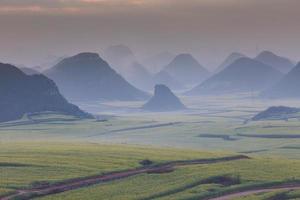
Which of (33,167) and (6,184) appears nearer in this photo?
(6,184)

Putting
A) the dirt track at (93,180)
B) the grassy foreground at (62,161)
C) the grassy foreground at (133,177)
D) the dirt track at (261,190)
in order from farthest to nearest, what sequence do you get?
the grassy foreground at (62,161)
the grassy foreground at (133,177)
the dirt track at (261,190)
the dirt track at (93,180)

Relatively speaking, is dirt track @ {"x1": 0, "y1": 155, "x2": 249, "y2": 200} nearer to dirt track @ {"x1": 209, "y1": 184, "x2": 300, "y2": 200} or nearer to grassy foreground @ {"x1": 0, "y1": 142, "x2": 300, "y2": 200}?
grassy foreground @ {"x1": 0, "y1": 142, "x2": 300, "y2": 200}

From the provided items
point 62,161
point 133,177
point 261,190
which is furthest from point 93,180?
point 261,190

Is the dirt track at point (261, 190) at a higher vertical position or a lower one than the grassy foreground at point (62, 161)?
lower

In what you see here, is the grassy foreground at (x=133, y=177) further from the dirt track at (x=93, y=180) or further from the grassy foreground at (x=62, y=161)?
the dirt track at (x=93, y=180)

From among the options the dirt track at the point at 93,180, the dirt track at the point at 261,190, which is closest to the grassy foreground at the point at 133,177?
the dirt track at the point at 93,180

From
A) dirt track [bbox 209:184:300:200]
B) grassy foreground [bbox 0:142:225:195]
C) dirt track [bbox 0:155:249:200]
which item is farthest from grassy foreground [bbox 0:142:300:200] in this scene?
dirt track [bbox 209:184:300:200]

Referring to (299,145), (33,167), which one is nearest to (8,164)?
(33,167)

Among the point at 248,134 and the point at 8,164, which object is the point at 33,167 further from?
the point at 248,134

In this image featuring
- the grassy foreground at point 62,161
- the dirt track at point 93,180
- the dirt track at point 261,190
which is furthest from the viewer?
the grassy foreground at point 62,161

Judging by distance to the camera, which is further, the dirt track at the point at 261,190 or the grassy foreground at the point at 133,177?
the grassy foreground at the point at 133,177

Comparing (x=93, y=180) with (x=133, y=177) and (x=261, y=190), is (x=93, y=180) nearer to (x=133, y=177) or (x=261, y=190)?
(x=133, y=177)
